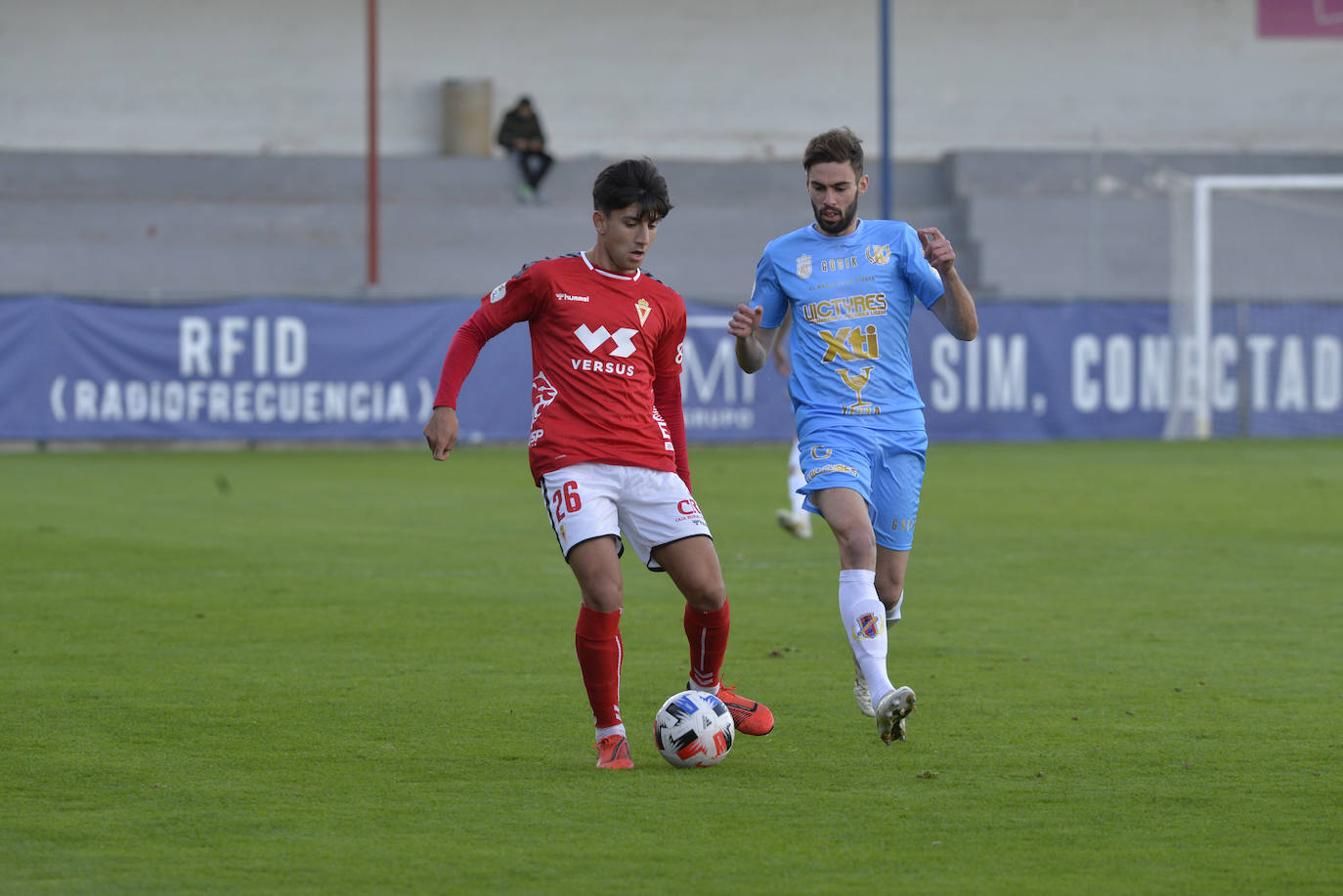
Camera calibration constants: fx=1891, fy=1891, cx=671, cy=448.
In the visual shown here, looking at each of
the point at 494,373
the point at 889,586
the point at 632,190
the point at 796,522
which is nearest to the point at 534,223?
the point at 494,373

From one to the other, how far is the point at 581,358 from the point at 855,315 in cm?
126

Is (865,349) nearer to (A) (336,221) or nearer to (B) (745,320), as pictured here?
(B) (745,320)

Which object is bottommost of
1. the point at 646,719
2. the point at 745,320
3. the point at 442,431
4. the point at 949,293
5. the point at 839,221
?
the point at 646,719

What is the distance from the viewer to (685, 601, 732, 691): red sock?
6.24m

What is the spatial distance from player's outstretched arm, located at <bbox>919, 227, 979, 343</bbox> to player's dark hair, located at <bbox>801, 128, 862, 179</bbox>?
358mm

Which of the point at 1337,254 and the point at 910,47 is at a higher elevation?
the point at 910,47

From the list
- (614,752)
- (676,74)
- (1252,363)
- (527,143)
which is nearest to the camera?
(614,752)

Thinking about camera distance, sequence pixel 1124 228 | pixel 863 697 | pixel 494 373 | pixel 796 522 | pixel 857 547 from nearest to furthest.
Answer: pixel 857 547 → pixel 863 697 → pixel 796 522 → pixel 494 373 → pixel 1124 228

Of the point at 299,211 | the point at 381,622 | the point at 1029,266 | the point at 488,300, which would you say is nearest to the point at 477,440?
the point at 299,211

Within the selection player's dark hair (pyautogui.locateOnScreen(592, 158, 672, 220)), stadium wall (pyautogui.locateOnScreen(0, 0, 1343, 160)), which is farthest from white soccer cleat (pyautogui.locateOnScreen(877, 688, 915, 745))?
stadium wall (pyautogui.locateOnScreen(0, 0, 1343, 160))

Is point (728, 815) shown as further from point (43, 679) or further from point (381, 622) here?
point (381, 622)

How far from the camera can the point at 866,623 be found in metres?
6.35

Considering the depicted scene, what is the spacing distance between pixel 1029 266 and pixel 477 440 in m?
11.7

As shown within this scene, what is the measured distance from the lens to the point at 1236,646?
834 centimetres
